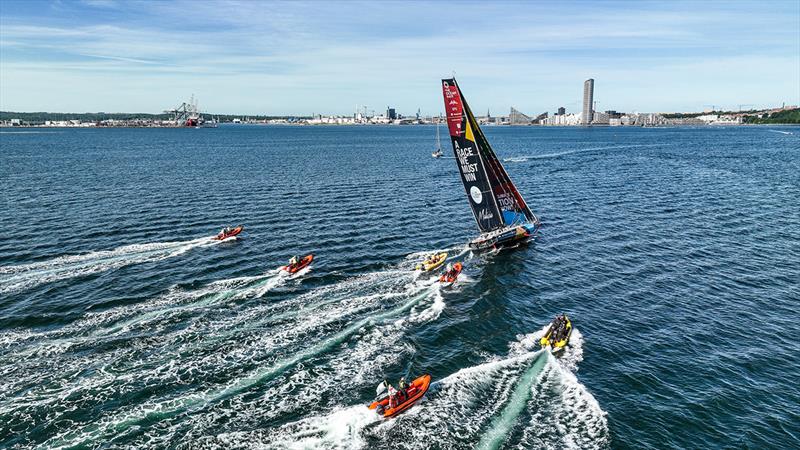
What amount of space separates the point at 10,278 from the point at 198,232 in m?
22.9

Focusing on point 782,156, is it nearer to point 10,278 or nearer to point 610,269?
point 610,269

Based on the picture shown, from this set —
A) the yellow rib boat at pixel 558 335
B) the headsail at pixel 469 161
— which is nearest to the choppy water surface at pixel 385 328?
the yellow rib boat at pixel 558 335

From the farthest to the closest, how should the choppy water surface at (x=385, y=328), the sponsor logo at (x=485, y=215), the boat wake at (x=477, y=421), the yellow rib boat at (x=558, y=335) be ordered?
the sponsor logo at (x=485, y=215) < the yellow rib boat at (x=558, y=335) < the choppy water surface at (x=385, y=328) < the boat wake at (x=477, y=421)

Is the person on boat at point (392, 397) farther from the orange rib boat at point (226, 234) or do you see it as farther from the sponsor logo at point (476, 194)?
the orange rib boat at point (226, 234)

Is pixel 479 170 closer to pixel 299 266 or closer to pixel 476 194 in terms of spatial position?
pixel 476 194

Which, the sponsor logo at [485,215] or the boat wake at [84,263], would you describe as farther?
the sponsor logo at [485,215]

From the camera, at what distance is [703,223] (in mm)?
74938

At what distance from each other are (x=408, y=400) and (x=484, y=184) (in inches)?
1523

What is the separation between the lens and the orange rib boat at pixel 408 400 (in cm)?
3039

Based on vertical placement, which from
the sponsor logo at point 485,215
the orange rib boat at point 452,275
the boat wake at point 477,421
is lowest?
the boat wake at point 477,421

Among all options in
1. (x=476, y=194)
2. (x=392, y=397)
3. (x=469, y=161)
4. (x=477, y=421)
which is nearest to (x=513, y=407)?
(x=477, y=421)

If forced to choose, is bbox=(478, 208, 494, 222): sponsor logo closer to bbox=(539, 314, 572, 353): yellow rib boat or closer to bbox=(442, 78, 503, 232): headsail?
bbox=(442, 78, 503, 232): headsail

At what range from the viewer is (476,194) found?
2554 inches

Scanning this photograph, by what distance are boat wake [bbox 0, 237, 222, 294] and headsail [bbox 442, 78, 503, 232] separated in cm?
3509
